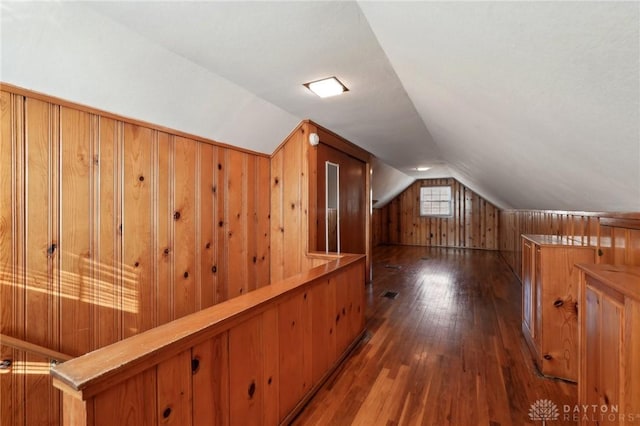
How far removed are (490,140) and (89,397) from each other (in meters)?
2.70

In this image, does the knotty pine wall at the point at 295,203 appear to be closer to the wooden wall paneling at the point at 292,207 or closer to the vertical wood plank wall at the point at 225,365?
the wooden wall paneling at the point at 292,207

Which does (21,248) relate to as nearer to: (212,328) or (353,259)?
(212,328)

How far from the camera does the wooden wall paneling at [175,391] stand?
892mm

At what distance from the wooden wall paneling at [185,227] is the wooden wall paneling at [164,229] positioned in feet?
0.11

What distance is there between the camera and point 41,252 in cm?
142

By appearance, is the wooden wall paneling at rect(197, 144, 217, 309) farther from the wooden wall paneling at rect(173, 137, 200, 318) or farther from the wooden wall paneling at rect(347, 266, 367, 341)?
the wooden wall paneling at rect(347, 266, 367, 341)

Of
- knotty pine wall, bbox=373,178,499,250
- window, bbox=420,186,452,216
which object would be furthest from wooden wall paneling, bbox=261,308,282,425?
window, bbox=420,186,452,216

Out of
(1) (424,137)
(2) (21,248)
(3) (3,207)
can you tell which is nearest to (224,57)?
(3) (3,207)

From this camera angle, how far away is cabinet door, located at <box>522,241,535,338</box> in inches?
91.0

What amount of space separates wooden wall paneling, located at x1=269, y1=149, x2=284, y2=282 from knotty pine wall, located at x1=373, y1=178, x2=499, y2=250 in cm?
607

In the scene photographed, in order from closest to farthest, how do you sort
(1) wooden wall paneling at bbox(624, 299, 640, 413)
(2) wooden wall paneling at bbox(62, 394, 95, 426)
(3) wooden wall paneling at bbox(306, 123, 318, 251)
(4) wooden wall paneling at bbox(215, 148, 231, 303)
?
(2) wooden wall paneling at bbox(62, 394, 95, 426), (1) wooden wall paneling at bbox(624, 299, 640, 413), (4) wooden wall paneling at bbox(215, 148, 231, 303), (3) wooden wall paneling at bbox(306, 123, 318, 251)

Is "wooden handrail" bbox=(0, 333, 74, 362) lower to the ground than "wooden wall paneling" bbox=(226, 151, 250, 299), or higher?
lower

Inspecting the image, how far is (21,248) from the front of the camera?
135cm

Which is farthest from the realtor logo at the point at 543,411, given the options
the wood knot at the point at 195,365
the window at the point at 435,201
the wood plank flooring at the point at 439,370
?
the window at the point at 435,201
